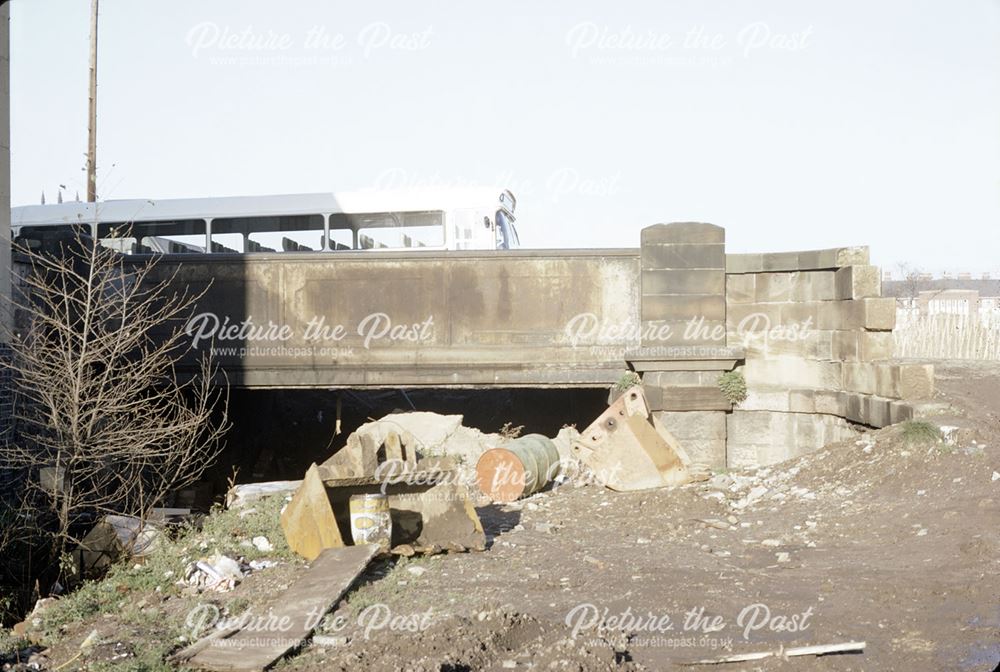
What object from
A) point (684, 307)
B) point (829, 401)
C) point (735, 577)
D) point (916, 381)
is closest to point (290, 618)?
point (735, 577)

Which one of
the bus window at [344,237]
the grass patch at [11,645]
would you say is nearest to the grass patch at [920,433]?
the grass patch at [11,645]

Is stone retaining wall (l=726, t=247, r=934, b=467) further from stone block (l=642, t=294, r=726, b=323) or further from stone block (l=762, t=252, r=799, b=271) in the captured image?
stone block (l=642, t=294, r=726, b=323)

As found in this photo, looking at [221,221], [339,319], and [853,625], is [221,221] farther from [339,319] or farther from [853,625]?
[853,625]

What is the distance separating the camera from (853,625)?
6.20m

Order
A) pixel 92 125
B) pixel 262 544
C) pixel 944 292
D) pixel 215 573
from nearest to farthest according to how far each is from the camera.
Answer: pixel 215 573, pixel 262 544, pixel 92 125, pixel 944 292

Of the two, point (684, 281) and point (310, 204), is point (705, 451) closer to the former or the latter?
point (684, 281)

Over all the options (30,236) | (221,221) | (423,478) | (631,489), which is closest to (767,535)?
(631,489)

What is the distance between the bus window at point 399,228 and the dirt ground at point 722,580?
7965mm

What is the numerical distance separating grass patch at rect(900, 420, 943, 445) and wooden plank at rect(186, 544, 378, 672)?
6.01 m

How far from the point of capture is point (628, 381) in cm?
1295

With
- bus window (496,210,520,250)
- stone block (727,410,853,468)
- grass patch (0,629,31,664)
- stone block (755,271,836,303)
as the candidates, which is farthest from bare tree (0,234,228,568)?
stone block (755,271,836,303)

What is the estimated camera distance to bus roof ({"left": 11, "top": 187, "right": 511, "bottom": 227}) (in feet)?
59.1

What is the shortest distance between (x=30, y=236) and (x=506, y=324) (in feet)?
25.1

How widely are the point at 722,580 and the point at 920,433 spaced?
148 inches
